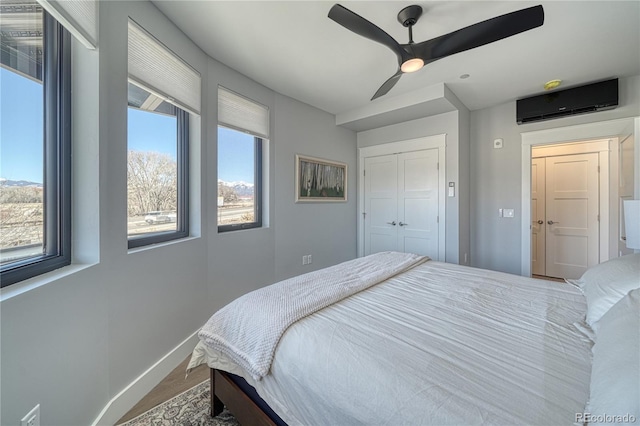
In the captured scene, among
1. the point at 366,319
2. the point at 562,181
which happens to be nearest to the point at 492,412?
the point at 366,319

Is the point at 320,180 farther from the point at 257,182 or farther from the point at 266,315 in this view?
the point at 266,315

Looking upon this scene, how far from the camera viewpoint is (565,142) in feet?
9.84

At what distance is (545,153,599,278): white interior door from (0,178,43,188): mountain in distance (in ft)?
19.1

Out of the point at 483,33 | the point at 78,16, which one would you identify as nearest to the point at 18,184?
the point at 78,16

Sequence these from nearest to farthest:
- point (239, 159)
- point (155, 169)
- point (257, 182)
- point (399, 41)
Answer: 1. point (155, 169)
2. point (399, 41)
3. point (239, 159)
4. point (257, 182)

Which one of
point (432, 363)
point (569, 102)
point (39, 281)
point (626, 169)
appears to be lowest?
point (432, 363)

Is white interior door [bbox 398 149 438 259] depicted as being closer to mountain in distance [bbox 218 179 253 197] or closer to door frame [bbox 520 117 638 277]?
door frame [bbox 520 117 638 277]

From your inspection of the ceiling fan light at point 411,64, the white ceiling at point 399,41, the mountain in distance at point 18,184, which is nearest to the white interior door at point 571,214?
the white ceiling at point 399,41

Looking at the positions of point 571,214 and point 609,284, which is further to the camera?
point 571,214

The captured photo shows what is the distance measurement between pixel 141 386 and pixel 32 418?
0.69 m

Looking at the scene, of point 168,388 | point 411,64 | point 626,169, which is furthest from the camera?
Answer: point 626,169

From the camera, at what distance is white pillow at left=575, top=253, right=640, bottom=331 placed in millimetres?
1140

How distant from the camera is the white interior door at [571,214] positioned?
12.2 ft

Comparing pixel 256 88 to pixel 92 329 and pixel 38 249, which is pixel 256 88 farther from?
pixel 92 329
